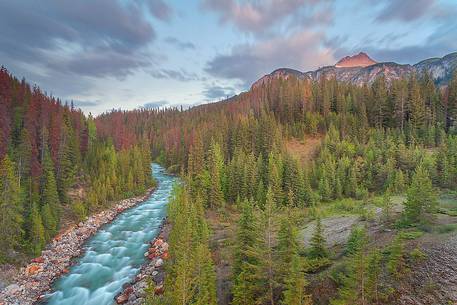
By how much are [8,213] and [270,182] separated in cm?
4470

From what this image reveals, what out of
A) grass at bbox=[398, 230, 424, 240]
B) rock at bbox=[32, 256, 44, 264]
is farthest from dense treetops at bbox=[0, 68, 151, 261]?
grass at bbox=[398, 230, 424, 240]

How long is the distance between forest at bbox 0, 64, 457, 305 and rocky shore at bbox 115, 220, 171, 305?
3.75 metres

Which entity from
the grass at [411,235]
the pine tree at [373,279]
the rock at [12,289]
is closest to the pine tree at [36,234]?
the rock at [12,289]

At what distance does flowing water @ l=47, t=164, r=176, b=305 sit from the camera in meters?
33.7

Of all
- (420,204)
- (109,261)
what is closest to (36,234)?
(109,261)

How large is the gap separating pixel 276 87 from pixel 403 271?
12257 cm

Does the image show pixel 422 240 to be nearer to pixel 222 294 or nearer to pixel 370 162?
pixel 222 294

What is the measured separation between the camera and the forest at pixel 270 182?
898 inches

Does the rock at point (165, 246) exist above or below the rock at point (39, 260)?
below

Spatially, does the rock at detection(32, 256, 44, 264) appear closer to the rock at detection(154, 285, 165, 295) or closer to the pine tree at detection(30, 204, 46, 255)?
the pine tree at detection(30, 204, 46, 255)

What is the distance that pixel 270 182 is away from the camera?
64375mm

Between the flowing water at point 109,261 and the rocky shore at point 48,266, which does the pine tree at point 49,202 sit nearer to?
the rocky shore at point 48,266

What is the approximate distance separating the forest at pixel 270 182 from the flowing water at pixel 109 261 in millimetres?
5867

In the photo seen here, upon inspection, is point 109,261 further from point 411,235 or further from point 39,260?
point 411,235
